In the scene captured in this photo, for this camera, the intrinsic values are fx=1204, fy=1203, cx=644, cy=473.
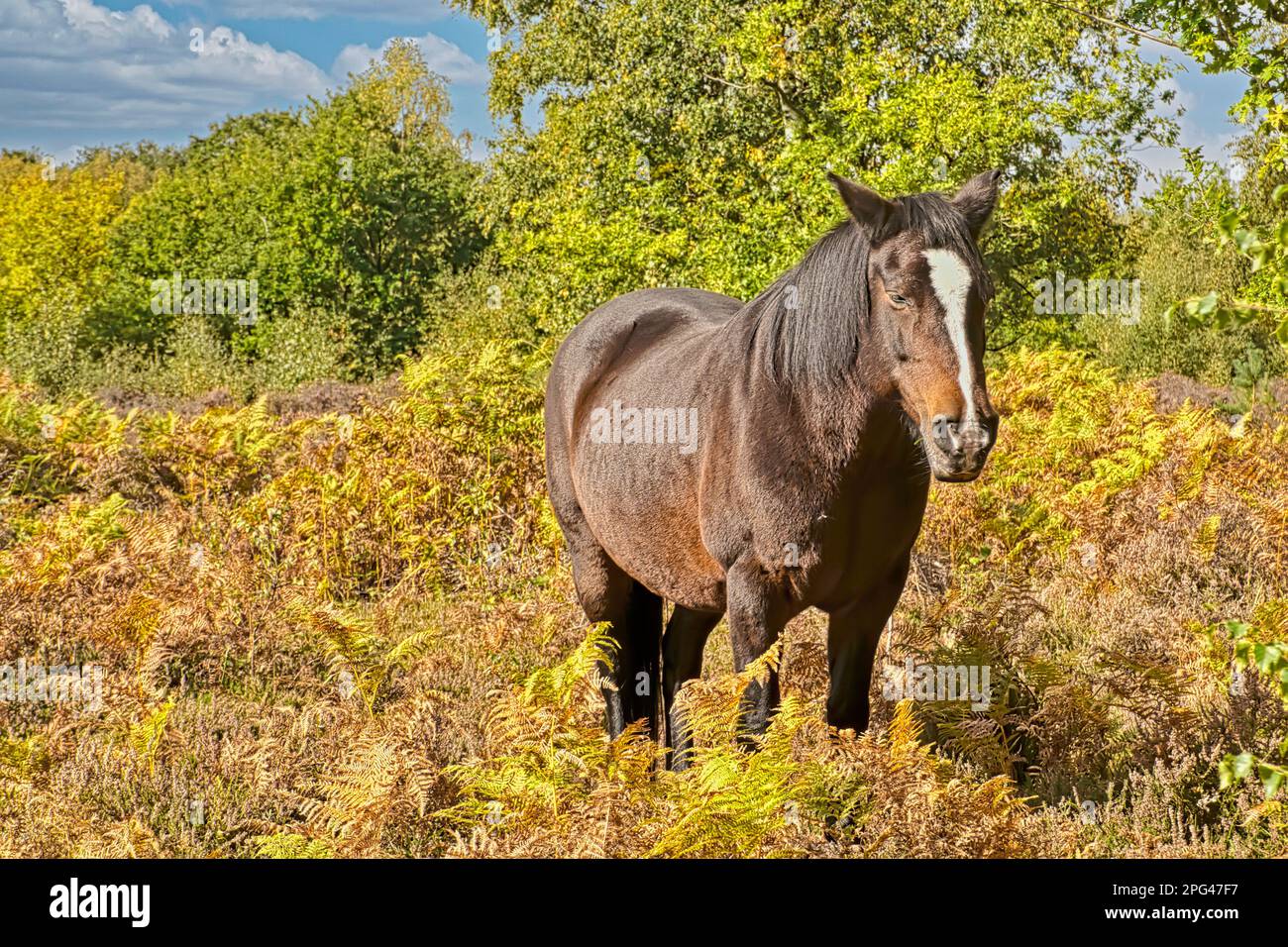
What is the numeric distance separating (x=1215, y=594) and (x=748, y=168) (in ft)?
44.3

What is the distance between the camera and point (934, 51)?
17.7 meters

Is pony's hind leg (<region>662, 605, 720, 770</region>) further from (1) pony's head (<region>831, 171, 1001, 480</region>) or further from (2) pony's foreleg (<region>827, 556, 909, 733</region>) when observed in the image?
(1) pony's head (<region>831, 171, 1001, 480</region>)

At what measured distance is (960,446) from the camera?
3.43 metres

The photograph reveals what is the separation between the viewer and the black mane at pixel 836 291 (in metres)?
3.70

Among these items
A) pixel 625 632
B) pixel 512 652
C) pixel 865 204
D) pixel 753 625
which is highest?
pixel 865 204

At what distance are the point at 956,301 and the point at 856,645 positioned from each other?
1442mm

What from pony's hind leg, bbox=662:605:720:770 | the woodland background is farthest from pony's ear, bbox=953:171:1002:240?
pony's hind leg, bbox=662:605:720:770

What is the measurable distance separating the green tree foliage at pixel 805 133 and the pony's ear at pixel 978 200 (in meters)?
6.42

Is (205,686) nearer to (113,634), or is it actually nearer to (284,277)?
(113,634)

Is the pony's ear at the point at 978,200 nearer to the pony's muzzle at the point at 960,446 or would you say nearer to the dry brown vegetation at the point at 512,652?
the pony's muzzle at the point at 960,446

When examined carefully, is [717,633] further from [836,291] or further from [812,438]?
[836,291]


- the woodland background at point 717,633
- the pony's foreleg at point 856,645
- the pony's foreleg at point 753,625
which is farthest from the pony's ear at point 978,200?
the pony's foreleg at point 753,625

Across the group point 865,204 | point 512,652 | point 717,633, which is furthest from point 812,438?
point 717,633

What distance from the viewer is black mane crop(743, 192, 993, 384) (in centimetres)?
370
